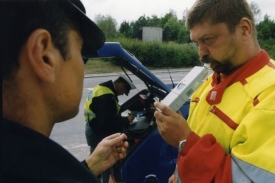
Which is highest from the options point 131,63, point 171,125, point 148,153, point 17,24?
point 17,24

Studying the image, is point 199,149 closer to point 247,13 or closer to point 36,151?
point 247,13

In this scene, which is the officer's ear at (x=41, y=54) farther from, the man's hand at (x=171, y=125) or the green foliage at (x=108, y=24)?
the green foliage at (x=108, y=24)

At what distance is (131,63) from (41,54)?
2199 mm

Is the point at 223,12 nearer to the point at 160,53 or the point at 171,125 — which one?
the point at 171,125

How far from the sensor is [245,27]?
1884mm

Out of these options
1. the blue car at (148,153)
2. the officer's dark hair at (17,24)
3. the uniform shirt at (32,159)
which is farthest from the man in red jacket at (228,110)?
the blue car at (148,153)

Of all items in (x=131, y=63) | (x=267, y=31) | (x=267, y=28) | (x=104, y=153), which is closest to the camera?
(x=104, y=153)

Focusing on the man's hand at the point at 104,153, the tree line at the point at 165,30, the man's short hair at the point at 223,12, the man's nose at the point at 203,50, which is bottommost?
the tree line at the point at 165,30

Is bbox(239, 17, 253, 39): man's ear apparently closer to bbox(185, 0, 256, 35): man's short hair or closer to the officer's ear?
bbox(185, 0, 256, 35): man's short hair

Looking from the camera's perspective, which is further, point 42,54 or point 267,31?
point 267,31

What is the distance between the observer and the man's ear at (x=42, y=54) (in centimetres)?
93

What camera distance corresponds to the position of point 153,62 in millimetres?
24266

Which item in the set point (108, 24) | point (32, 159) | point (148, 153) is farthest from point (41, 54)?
point (108, 24)

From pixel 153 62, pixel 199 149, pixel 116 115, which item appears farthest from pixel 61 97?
pixel 153 62
